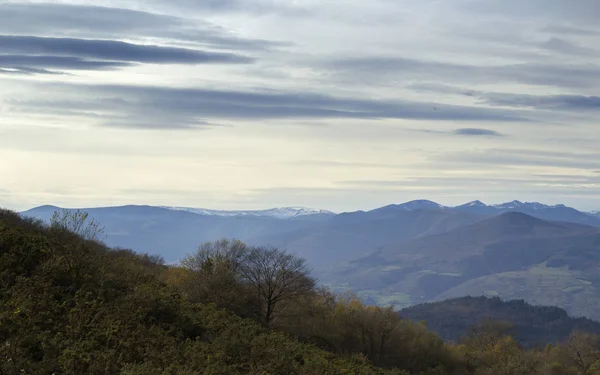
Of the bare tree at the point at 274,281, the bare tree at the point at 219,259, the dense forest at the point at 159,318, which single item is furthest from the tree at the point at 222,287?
the bare tree at the point at 274,281

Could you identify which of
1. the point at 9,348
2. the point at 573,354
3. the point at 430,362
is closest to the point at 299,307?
the point at 430,362

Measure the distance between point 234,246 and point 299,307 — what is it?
1491 centimetres

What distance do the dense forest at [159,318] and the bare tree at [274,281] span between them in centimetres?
12

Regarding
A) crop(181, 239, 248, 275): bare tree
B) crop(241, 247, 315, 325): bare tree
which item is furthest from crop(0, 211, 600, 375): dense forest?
crop(181, 239, 248, 275): bare tree

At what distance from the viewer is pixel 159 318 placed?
36062 millimetres

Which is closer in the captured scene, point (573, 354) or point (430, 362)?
point (430, 362)

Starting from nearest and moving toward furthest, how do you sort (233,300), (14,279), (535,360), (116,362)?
1. (116,362)
2. (14,279)
3. (233,300)
4. (535,360)

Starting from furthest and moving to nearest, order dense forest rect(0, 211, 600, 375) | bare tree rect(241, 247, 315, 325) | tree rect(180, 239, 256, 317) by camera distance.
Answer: bare tree rect(241, 247, 315, 325) → tree rect(180, 239, 256, 317) → dense forest rect(0, 211, 600, 375)

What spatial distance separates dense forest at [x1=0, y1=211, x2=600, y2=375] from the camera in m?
24.5

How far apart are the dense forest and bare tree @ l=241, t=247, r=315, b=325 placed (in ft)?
0.41

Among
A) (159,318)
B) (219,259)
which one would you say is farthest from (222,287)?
(159,318)

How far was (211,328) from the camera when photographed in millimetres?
37125

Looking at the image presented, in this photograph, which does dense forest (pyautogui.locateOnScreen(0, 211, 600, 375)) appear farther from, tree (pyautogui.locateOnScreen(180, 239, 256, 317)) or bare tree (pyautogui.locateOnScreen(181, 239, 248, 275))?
bare tree (pyautogui.locateOnScreen(181, 239, 248, 275))

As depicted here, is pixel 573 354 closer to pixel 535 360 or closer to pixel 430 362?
pixel 535 360
